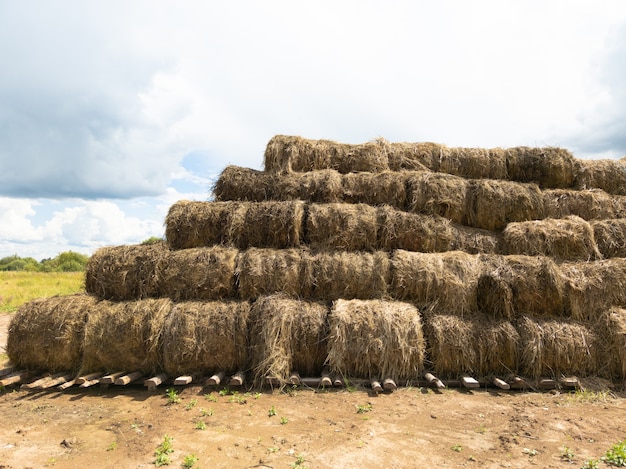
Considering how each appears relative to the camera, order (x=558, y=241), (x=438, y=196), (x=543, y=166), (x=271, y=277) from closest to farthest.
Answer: (x=271, y=277), (x=558, y=241), (x=438, y=196), (x=543, y=166)

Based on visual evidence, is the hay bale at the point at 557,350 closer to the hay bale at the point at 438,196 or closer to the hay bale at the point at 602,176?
the hay bale at the point at 438,196

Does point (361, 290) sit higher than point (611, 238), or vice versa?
point (611, 238)

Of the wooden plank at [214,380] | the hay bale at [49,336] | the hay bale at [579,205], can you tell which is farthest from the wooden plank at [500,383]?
the hay bale at [49,336]

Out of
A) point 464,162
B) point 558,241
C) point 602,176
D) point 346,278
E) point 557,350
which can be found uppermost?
point 464,162

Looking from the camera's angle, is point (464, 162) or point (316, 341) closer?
point (316, 341)

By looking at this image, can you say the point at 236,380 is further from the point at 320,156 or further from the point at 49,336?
the point at 320,156

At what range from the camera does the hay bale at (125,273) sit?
7.93 m

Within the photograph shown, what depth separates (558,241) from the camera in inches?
327

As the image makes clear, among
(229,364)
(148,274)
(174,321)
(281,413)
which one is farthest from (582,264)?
(148,274)

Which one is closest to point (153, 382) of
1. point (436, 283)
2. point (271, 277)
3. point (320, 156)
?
point (271, 277)

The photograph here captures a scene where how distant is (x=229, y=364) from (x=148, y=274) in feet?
8.05

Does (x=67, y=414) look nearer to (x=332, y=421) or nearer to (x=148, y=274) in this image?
(x=148, y=274)

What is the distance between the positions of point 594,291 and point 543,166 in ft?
12.8

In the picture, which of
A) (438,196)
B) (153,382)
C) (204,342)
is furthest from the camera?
(438,196)
